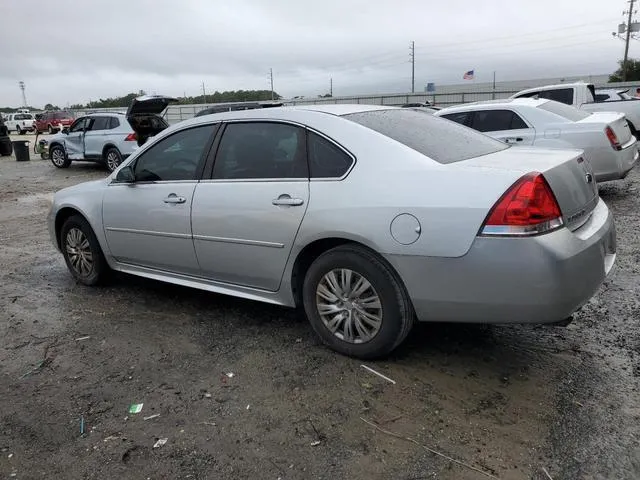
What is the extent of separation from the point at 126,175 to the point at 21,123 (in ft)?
148

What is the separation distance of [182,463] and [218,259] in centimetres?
166

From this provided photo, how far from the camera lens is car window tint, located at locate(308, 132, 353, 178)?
11.3ft

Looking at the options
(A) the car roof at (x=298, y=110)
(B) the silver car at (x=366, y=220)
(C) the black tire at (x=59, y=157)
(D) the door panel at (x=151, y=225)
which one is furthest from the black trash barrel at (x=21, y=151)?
(A) the car roof at (x=298, y=110)

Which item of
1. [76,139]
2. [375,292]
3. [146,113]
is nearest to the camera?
[375,292]

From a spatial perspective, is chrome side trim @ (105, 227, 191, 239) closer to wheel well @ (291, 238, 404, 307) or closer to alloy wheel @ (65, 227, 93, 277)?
alloy wheel @ (65, 227, 93, 277)

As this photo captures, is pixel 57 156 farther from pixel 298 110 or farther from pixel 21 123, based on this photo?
pixel 21 123

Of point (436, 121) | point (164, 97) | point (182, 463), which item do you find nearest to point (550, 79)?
point (164, 97)

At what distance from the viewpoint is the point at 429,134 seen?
3.68 meters

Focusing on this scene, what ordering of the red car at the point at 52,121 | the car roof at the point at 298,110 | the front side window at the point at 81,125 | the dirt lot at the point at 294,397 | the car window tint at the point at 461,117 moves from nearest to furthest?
the dirt lot at the point at 294,397
the car roof at the point at 298,110
the car window tint at the point at 461,117
the front side window at the point at 81,125
the red car at the point at 52,121

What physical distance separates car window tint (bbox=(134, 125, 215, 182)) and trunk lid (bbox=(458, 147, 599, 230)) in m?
2.05

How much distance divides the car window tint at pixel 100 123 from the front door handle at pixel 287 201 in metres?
12.9

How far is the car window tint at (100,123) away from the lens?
15023mm

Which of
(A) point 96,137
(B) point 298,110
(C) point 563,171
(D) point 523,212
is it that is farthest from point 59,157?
(D) point 523,212

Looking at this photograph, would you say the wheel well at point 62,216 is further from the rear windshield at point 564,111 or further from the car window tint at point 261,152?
the rear windshield at point 564,111
